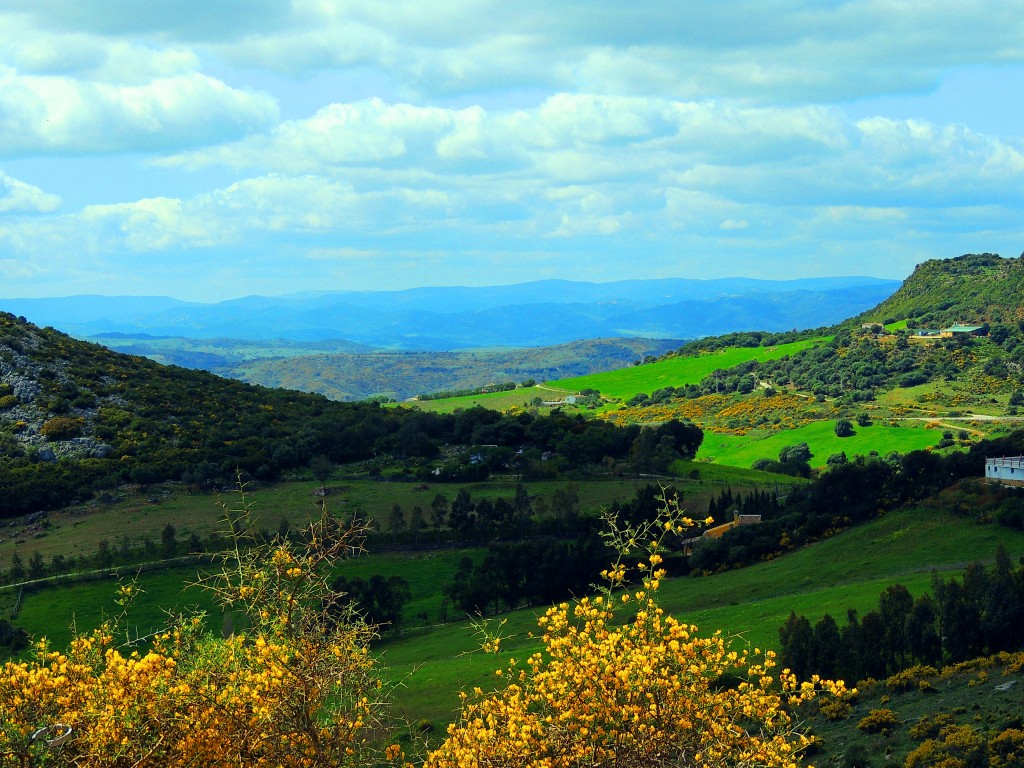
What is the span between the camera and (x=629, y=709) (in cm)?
1523

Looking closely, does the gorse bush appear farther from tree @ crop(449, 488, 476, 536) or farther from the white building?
tree @ crop(449, 488, 476, 536)

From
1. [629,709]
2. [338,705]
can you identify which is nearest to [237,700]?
[338,705]

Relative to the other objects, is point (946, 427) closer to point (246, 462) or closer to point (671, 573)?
point (671, 573)

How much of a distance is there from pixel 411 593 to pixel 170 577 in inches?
745

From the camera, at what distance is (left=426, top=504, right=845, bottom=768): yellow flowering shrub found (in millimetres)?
15195

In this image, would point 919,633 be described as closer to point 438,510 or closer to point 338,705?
point 338,705

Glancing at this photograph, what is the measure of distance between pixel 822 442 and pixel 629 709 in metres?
145

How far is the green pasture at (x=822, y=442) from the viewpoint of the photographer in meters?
141

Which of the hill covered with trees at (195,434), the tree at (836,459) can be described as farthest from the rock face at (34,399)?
the tree at (836,459)

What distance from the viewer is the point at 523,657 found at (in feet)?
165

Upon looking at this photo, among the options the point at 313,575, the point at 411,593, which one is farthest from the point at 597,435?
the point at 313,575

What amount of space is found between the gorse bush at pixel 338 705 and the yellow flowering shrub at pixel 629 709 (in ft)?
0.10

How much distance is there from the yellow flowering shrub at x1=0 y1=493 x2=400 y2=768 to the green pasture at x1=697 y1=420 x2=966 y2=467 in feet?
425

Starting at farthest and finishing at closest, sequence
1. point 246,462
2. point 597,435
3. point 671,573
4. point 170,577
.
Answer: point 597,435, point 246,462, point 671,573, point 170,577
